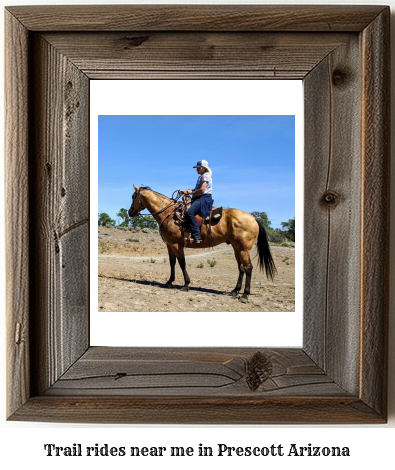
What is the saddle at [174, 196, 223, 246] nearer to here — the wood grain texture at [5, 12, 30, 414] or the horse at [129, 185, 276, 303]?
the horse at [129, 185, 276, 303]

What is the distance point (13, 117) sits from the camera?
0.71 meters

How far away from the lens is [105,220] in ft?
2.45

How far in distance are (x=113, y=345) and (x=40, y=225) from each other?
26 cm

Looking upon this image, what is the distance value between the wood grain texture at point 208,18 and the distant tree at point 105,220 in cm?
33

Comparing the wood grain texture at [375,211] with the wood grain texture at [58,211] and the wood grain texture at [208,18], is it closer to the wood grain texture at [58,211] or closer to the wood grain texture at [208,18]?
the wood grain texture at [208,18]

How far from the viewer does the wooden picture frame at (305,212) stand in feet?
2.32

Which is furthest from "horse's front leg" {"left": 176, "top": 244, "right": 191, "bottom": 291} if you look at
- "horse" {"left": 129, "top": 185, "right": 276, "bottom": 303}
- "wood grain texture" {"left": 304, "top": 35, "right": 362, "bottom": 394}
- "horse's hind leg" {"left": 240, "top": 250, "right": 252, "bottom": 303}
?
"wood grain texture" {"left": 304, "top": 35, "right": 362, "bottom": 394}

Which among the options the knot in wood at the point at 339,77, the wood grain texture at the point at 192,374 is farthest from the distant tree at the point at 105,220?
the knot in wood at the point at 339,77

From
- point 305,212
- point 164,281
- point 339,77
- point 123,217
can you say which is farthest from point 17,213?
point 339,77

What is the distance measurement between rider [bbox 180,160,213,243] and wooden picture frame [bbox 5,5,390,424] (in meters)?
0.18

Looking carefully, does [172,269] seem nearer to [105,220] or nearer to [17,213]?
[105,220]

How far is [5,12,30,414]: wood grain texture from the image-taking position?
708 mm
